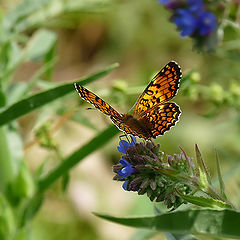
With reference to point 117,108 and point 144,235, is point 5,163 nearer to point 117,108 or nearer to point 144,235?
point 144,235

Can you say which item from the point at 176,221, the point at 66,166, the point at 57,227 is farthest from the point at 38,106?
the point at 57,227

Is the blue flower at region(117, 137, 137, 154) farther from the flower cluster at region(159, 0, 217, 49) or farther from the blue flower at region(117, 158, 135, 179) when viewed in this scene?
the flower cluster at region(159, 0, 217, 49)

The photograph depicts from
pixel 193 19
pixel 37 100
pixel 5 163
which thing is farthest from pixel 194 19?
pixel 5 163

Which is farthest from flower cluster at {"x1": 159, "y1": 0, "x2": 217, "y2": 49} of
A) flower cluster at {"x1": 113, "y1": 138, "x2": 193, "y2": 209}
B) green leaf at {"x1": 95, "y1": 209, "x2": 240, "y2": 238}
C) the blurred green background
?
green leaf at {"x1": 95, "y1": 209, "x2": 240, "y2": 238}

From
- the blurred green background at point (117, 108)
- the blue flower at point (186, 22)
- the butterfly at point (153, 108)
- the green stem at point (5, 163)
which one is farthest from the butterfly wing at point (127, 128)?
the blurred green background at point (117, 108)

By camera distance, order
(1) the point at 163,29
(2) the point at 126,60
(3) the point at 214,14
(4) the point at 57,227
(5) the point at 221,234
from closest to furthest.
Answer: (5) the point at 221,234 → (3) the point at 214,14 → (4) the point at 57,227 → (1) the point at 163,29 → (2) the point at 126,60

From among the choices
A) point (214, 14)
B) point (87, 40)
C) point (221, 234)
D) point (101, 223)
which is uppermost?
point (87, 40)

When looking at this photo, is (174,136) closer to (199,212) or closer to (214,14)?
(214,14)
